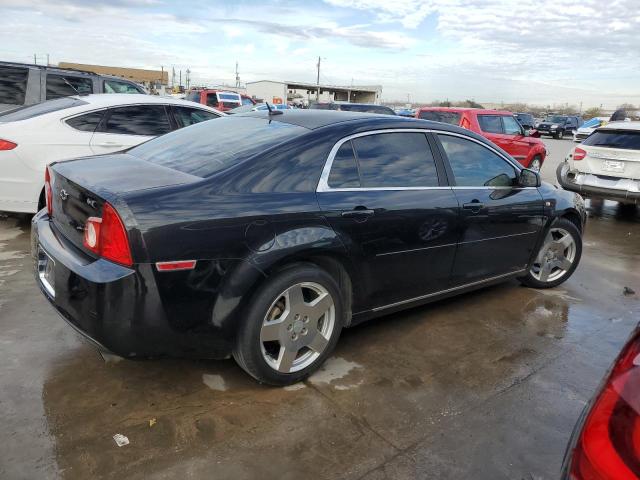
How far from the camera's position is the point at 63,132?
17.8ft

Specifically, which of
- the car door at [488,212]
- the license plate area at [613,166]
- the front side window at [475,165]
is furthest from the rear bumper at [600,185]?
the front side window at [475,165]

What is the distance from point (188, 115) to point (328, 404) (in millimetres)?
4752

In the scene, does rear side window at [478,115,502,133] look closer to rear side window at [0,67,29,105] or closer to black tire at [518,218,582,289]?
black tire at [518,218,582,289]

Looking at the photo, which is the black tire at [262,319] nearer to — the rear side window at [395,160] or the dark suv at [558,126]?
the rear side window at [395,160]

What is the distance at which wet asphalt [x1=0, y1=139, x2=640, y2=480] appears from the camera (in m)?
2.45

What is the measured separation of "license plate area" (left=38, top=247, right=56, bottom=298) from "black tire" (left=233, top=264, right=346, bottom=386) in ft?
3.43

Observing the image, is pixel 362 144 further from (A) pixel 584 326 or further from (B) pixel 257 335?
(A) pixel 584 326

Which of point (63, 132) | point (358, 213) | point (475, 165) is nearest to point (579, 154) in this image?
point (475, 165)

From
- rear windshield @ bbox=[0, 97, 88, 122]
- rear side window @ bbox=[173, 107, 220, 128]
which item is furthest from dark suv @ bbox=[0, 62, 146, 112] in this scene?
rear side window @ bbox=[173, 107, 220, 128]

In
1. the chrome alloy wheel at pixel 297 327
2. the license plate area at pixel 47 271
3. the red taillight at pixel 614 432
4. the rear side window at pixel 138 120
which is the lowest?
the chrome alloy wheel at pixel 297 327

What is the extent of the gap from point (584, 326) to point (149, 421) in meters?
3.42

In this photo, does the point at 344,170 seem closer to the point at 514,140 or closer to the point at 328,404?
the point at 328,404

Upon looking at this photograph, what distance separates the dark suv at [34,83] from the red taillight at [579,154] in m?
8.27

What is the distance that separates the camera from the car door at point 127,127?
5721 millimetres
